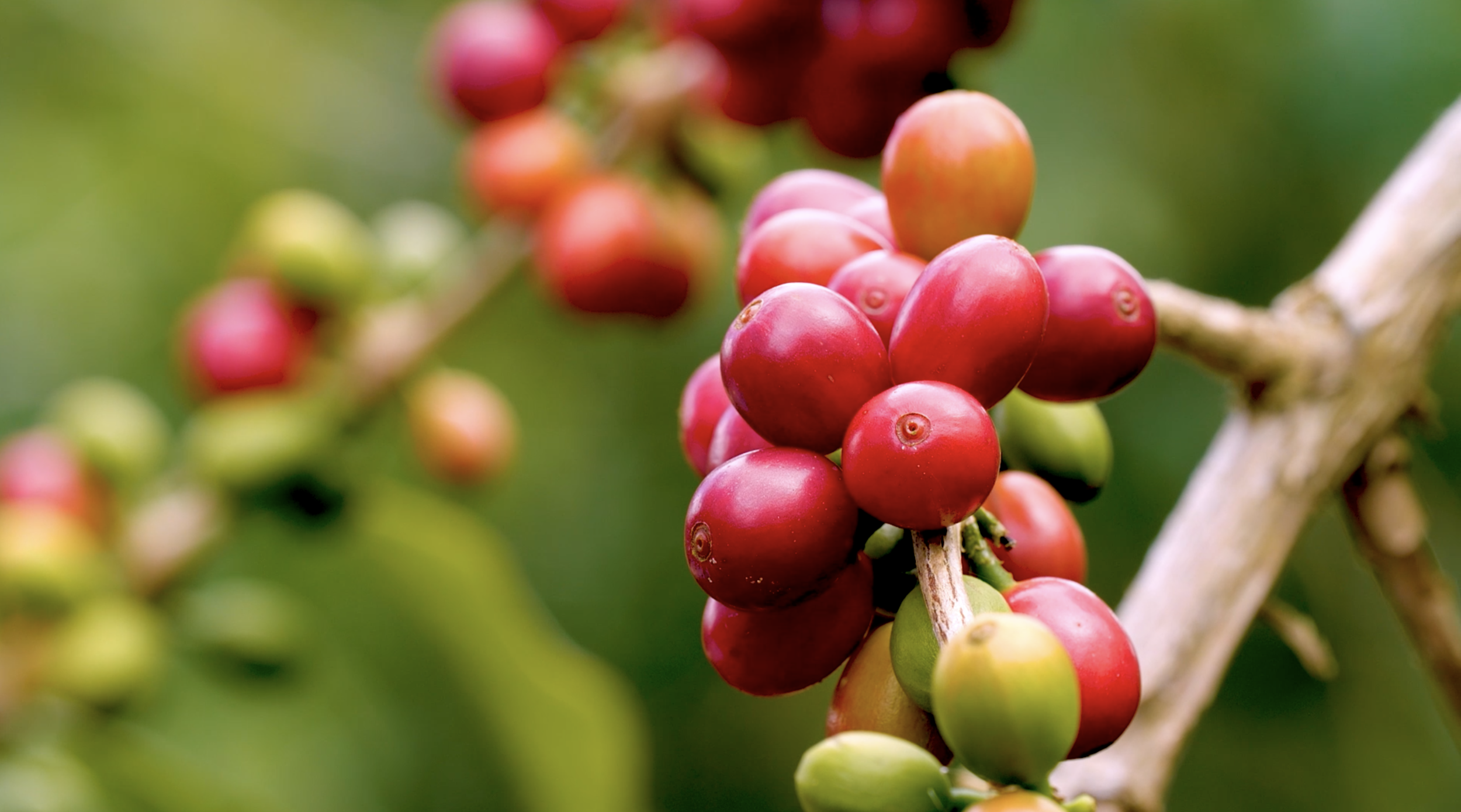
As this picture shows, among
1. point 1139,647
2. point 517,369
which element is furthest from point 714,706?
point 1139,647

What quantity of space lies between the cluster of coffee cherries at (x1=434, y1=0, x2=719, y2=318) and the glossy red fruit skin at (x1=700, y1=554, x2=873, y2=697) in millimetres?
624

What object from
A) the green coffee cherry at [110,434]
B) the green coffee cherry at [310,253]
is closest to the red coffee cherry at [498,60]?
the green coffee cherry at [310,253]

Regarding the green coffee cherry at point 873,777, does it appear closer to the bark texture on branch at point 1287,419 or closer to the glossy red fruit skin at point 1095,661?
the glossy red fruit skin at point 1095,661

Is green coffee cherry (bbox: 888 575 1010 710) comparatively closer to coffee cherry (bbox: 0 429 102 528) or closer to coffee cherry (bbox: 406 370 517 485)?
coffee cherry (bbox: 406 370 517 485)

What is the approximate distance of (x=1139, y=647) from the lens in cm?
51

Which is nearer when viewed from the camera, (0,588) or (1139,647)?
(1139,647)

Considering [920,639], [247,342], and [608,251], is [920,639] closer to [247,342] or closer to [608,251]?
[608,251]

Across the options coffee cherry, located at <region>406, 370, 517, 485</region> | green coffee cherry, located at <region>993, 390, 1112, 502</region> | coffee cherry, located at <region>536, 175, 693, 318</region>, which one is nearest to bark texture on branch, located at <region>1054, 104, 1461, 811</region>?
green coffee cherry, located at <region>993, 390, 1112, 502</region>

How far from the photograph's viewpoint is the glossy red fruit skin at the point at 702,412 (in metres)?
0.43

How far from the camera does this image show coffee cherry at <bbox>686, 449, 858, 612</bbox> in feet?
1.11

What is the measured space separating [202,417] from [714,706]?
1.17 metres

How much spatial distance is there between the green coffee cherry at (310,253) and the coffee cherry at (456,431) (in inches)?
4.4

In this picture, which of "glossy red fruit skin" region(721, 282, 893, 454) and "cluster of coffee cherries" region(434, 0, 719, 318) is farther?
"cluster of coffee cherries" region(434, 0, 719, 318)

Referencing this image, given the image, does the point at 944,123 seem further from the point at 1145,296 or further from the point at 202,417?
the point at 202,417
